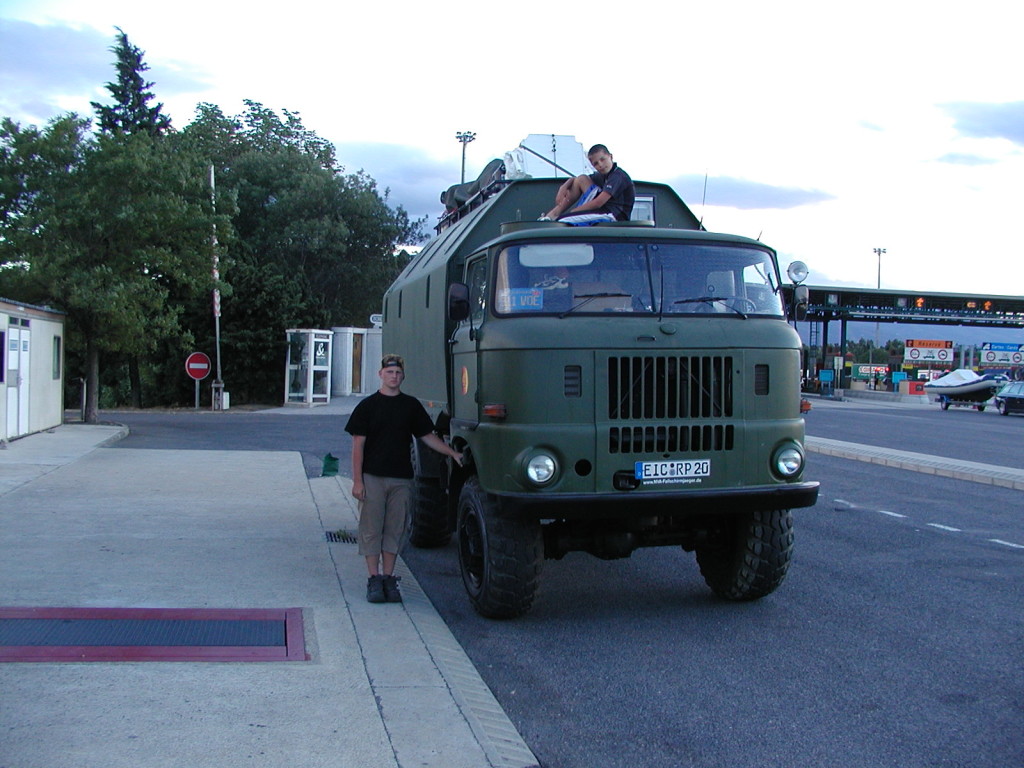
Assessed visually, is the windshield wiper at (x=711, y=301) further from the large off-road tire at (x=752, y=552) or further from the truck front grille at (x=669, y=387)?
the large off-road tire at (x=752, y=552)

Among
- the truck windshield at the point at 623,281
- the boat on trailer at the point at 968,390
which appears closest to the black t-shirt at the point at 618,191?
the truck windshield at the point at 623,281

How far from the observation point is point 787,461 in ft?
21.6

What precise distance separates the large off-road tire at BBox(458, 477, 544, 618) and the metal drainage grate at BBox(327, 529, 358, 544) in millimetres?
2923

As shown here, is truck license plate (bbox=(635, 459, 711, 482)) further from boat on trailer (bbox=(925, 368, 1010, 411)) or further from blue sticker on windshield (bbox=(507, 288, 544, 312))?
boat on trailer (bbox=(925, 368, 1010, 411))

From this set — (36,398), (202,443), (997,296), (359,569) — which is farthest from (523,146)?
(997,296)

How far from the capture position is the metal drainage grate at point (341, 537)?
9547 millimetres

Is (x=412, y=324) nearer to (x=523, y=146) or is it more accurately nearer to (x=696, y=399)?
(x=523, y=146)

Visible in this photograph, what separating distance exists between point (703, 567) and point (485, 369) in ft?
7.70

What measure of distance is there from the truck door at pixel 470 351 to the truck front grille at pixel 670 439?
1018 millimetres

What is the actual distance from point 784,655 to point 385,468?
2.88 metres

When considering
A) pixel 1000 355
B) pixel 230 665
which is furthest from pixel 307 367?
pixel 1000 355

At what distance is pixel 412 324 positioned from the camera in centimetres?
988

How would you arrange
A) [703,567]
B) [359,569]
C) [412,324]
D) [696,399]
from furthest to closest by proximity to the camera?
[412,324] < [359,569] < [703,567] < [696,399]

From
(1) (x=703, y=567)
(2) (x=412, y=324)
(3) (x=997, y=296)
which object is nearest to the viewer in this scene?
(1) (x=703, y=567)
